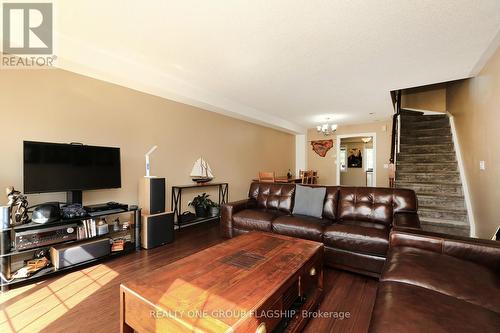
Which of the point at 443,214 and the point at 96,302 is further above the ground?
the point at 443,214

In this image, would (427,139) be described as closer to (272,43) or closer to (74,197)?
(272,43)

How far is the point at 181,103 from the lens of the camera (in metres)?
4.01

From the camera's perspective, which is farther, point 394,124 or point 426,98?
point 426,98

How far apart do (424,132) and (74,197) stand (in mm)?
6477

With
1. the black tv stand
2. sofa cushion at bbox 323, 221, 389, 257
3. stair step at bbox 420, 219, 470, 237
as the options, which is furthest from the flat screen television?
stair step at bbox 420, 219, 470, 237

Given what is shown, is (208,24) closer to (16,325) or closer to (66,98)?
(66,98)

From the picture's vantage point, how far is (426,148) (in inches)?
181

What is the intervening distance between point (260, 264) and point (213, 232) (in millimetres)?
2352

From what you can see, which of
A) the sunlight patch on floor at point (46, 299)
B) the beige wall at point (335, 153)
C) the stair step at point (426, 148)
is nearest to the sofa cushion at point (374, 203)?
the stair step at point (426, 148)

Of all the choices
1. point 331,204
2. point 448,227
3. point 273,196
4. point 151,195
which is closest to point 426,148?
point 448,227

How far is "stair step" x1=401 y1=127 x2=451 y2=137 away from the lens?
15.3ft

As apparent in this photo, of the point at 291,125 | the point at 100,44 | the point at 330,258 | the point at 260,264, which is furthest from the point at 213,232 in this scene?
the point at 291,125

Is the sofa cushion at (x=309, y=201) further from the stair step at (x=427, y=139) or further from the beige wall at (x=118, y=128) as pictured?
the stair step at (x=427, y=139)
